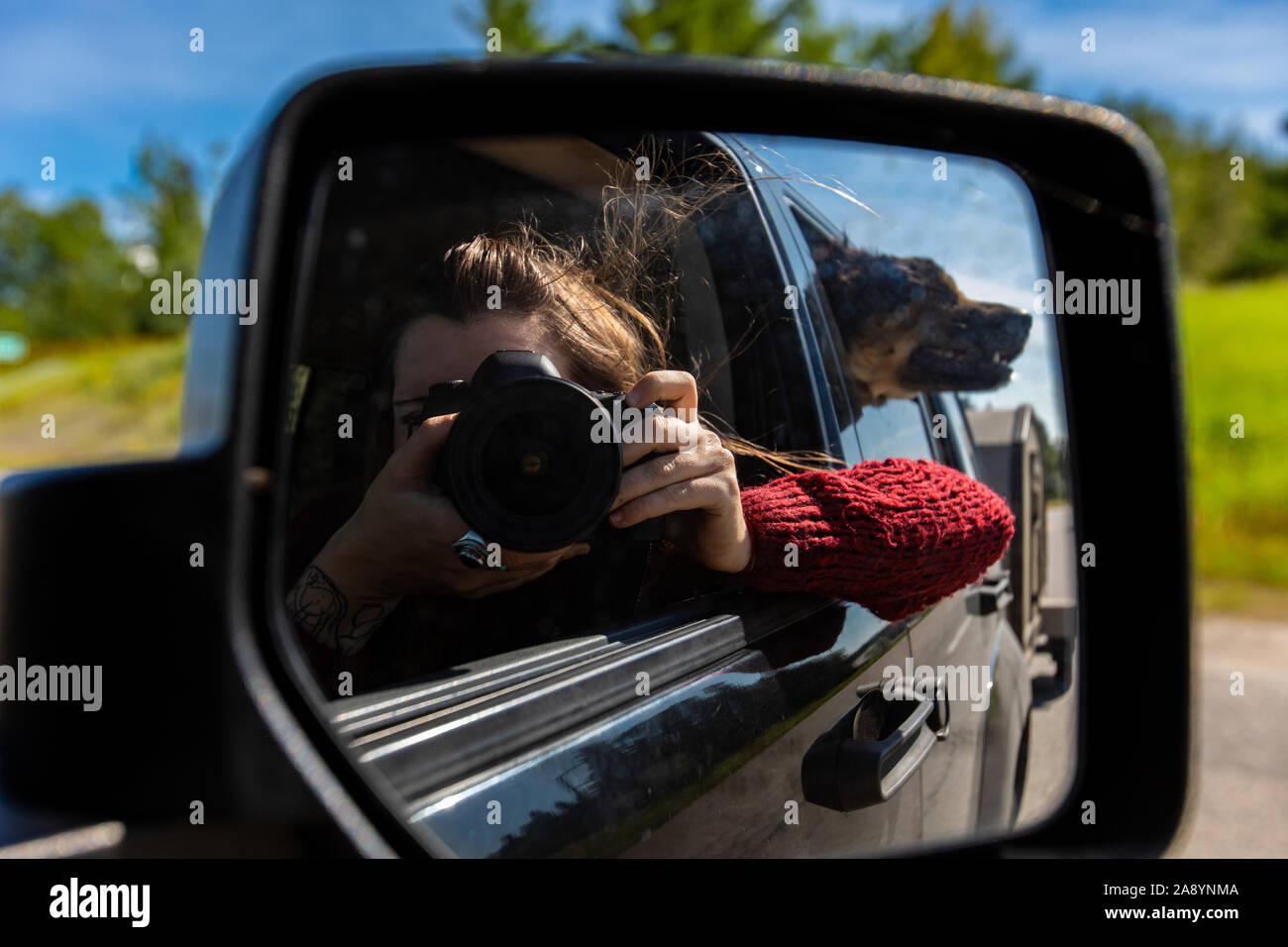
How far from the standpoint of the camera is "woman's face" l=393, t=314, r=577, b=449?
4.31ft

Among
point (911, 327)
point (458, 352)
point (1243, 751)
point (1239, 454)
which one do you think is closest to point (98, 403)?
point (1239, 454)

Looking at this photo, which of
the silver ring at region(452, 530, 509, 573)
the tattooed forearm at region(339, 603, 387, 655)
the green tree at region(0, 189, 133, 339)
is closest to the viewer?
the silver ring at region(452, 530, 509, 573)

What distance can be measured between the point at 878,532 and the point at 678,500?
1.09 ft

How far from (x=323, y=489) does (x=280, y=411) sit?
1.64ft

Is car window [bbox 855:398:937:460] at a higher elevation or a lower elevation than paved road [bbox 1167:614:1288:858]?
higher

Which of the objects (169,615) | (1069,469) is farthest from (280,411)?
(1069,469)

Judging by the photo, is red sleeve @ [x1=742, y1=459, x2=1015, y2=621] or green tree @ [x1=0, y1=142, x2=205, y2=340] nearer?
red sleeve @ [x1=742, y1=459, x2=1015, y2=621]

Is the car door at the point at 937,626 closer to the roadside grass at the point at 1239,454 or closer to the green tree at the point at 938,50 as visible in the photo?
the roadside grass at the point at 1239,454

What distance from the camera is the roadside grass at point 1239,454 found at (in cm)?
1065

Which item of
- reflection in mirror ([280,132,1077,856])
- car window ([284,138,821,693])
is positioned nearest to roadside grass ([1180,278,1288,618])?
reflection in mirror ([280,132,1077,856])

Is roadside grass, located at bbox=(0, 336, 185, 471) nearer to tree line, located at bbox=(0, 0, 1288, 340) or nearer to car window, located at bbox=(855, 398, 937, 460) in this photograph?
tree line, located at bbox=(0, 0, 1288, 340)

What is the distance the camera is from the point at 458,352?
1.35 metres
